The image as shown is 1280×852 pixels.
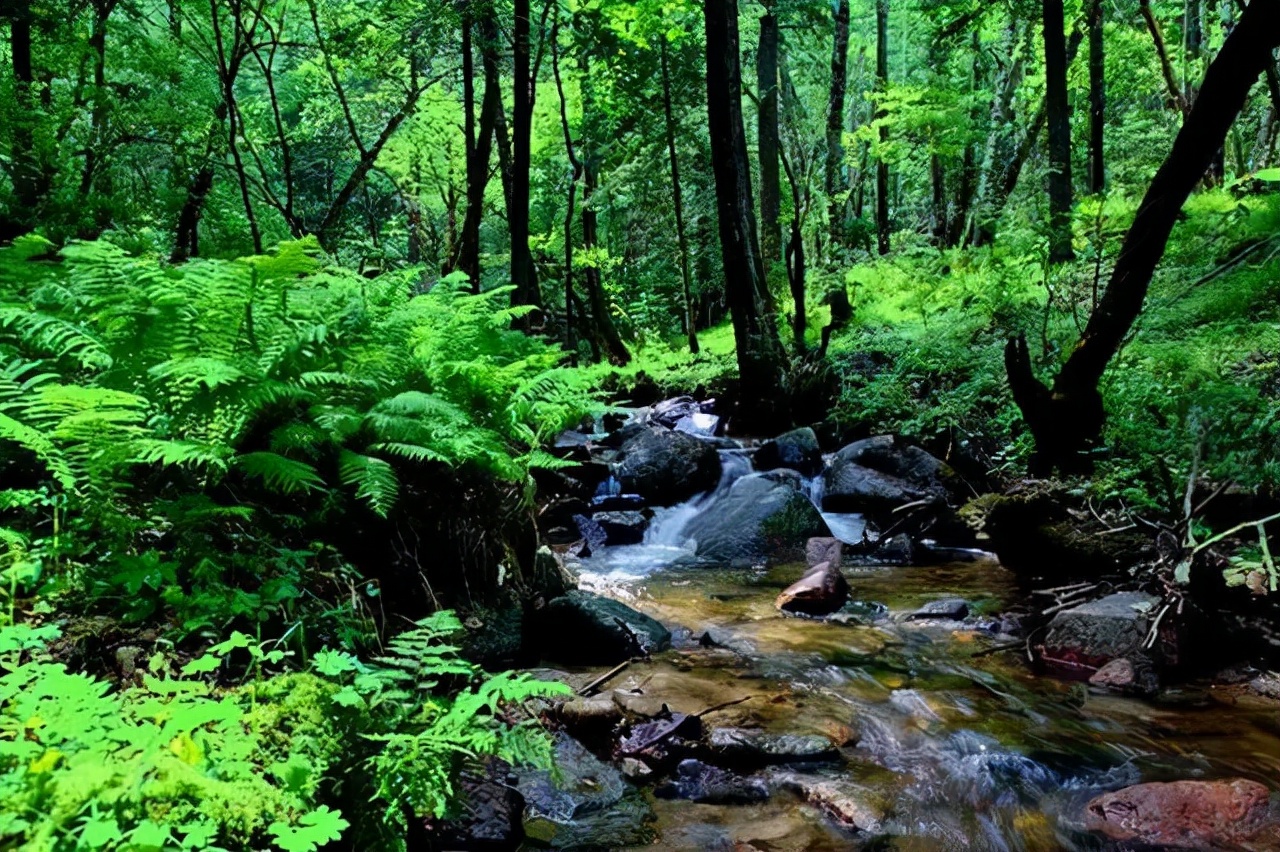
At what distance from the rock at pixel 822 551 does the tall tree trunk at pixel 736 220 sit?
4389mm

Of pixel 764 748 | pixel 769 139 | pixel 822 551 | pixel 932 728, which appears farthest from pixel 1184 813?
pixel 769 139

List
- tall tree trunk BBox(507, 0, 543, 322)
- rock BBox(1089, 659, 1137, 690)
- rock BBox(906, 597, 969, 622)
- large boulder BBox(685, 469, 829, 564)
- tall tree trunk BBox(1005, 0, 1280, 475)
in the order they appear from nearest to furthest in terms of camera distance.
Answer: rock BBox(1089, 659, 1137, 690), tall tree trunk BBox(1005, 0, 1280, 475), rock BBox(906, 597, 969, 622), large boulder BBox(685, 469, 829, 564), tall tree trunk BBox(507, 0, 543, 322)

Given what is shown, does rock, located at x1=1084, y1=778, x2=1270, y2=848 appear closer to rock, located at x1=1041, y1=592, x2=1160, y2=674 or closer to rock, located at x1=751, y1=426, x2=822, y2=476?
rock, located at x1=1041, y1=592, x2=1160, y2=674

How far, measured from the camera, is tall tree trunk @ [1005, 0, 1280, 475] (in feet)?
19.8

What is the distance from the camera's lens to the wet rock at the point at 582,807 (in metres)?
3.37

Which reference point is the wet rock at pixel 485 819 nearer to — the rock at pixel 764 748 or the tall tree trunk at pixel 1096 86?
the rock at pixel 764 748

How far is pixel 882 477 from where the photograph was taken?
10.0m

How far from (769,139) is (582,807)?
1822 cm

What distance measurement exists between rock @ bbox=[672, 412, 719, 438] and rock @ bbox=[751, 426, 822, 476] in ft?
6.54

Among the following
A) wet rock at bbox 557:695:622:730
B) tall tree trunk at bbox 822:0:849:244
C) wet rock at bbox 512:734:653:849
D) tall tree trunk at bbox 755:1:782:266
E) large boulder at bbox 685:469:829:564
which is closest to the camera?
wet rock at bbox 512:734:653:849

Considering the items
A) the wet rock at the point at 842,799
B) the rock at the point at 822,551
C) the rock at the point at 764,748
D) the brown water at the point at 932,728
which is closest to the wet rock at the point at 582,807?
the brown water at the point at 932,728

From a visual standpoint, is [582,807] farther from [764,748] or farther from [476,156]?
[476,156]

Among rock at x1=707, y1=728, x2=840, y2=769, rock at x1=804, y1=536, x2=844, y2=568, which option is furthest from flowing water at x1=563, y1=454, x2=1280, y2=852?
rock at x1=804, y1=536, x2=844, y2=568

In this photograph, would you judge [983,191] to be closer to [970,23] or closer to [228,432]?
[970,23]
